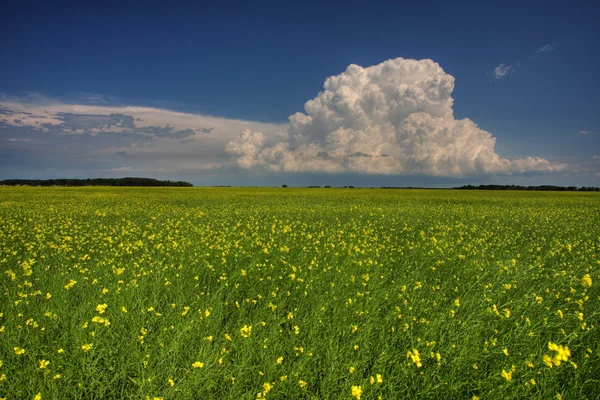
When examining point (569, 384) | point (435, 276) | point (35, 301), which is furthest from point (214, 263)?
point (569, 384)

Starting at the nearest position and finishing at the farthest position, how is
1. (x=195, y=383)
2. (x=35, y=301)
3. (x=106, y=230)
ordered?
(x=195, y=383) < (x=35, y=301) < (x=106, y=230)

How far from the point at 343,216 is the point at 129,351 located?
53.6ft

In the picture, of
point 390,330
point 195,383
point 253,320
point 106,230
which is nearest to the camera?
point 195,383

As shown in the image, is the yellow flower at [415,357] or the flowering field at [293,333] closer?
the yellow flower at [415,357]

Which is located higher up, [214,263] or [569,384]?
[214,263]

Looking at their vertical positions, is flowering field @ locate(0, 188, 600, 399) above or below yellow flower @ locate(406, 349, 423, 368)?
below

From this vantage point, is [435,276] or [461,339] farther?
[435,276]

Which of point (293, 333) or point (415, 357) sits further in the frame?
point (293, 333)

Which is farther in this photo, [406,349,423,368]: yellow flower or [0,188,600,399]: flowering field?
[0,188,600,399]: flowering field

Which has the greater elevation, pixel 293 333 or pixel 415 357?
pixel 415 357

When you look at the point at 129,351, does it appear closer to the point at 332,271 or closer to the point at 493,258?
the point at 332,271

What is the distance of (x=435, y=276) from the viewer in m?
7.89

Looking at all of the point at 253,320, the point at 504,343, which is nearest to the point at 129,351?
the point at 253,320

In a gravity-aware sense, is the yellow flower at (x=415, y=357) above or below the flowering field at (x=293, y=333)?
above
